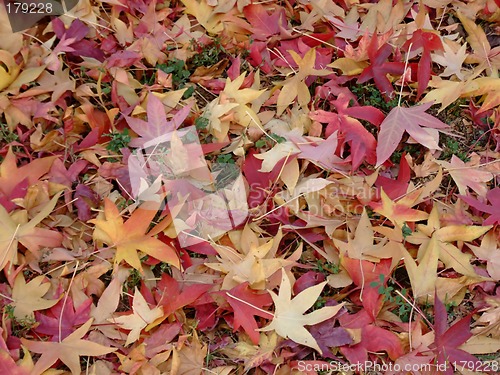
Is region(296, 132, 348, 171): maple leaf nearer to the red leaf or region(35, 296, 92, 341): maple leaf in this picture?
the red leaf

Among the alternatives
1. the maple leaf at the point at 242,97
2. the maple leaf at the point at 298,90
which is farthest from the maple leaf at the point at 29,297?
the maple leaf at the point at 298,90

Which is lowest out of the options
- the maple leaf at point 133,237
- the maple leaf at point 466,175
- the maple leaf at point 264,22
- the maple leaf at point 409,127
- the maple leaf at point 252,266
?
the maple leaf at point 252,266

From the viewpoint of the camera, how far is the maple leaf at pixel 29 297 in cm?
116

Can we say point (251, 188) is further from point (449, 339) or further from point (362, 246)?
point (449, 339)

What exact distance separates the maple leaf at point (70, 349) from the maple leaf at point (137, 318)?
0.17 ft

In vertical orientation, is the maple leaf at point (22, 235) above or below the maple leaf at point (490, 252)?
above

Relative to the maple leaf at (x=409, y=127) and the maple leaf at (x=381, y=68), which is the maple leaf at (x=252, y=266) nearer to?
the maple leaf at (x=409, y=127)

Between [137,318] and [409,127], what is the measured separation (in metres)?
0.79

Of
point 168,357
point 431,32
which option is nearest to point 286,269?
point 168,357

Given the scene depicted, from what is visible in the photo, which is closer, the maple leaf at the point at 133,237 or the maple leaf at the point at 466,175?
the maple leaf at the point at 133,237

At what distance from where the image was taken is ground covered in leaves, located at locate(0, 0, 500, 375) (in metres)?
1.16

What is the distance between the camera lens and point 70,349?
1.12 meters

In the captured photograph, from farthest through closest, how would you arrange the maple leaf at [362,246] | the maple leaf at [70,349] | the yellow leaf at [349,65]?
1. the yellow leaf at [349,65]
2. the maple leaf at [362,246]
3. the maple leaf at [70,349]

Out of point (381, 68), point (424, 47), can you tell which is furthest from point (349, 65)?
point (424, 47)
